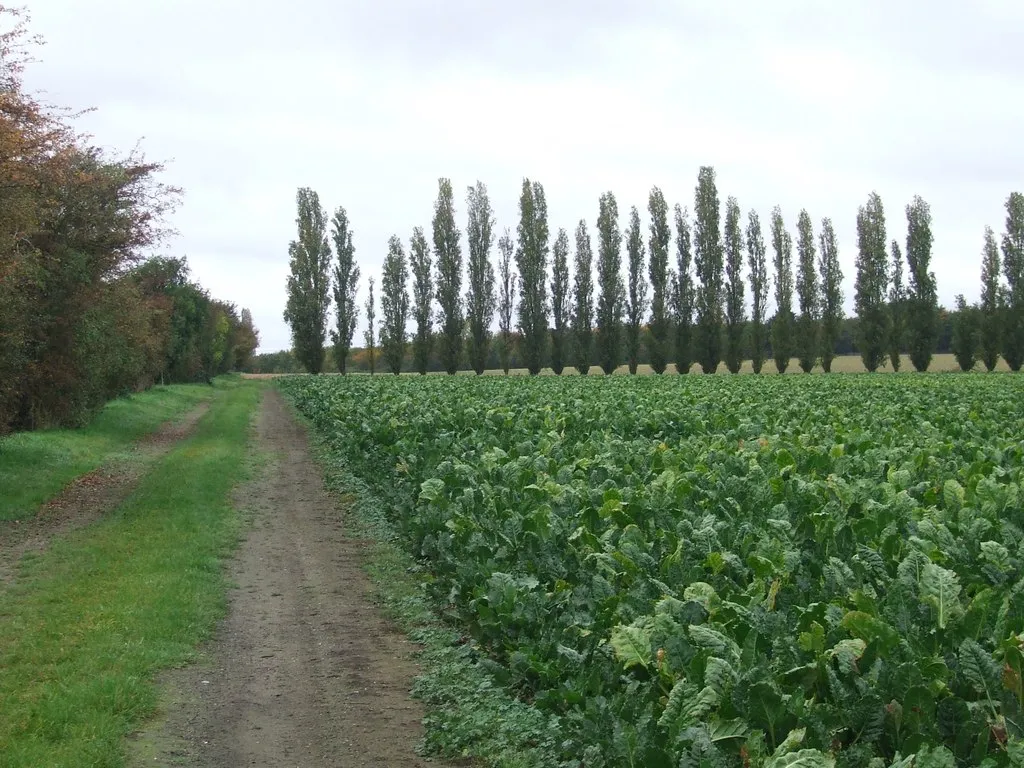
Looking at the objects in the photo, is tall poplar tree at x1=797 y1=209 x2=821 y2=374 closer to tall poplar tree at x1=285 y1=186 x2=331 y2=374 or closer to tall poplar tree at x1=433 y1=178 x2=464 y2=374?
tall poplar tree at x1=433 y1=178 x2=464 y2=374

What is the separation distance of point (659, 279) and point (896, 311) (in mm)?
17084

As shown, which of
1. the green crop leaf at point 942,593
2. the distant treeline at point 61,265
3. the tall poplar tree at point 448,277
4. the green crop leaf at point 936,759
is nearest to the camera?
the green crop leaf at point 936,759

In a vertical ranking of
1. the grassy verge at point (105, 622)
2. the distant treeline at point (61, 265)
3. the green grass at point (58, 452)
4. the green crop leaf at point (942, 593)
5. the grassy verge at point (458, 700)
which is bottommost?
the grassy verge at point (458, 700)

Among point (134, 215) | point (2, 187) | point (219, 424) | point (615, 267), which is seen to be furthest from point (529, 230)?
point (2, 187)

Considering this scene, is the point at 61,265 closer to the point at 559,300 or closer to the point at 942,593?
the point at 942,593

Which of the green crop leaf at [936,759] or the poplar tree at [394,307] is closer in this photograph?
the green crop leaf at [936,759]

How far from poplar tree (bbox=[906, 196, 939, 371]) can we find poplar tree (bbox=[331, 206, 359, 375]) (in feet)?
133

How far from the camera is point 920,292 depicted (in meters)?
68.1

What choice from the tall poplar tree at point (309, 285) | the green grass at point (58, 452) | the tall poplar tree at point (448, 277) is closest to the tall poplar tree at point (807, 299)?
the tall poplar tree at point (448, 277)

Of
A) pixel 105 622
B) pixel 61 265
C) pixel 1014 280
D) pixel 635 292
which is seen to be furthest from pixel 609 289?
pixel 105 622

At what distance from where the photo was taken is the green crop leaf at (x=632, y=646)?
4320 mm

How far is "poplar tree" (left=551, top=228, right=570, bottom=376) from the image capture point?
6962 centimetres

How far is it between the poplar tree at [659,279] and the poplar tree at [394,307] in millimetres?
19890

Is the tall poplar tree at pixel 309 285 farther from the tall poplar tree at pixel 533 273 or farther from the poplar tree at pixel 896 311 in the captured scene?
the poplar tree at pixel 896 311
